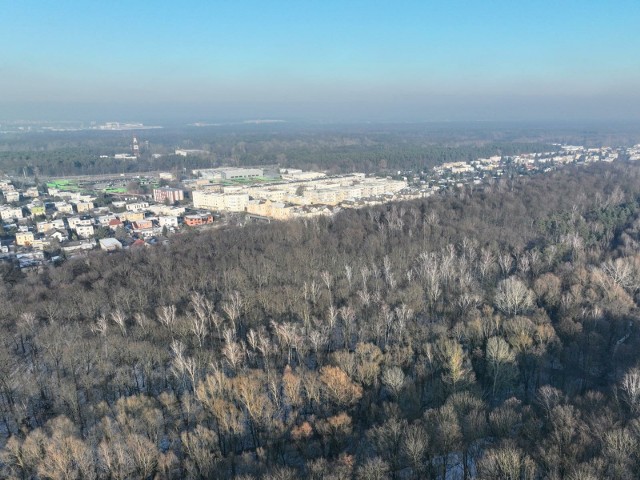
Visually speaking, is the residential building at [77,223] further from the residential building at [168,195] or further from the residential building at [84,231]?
the residential building at [168,195]

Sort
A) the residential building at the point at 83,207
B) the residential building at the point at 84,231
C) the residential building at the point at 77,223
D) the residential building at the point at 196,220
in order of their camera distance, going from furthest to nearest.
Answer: the residential building at the point at 83,207 < the residential building at the point at 196,220 < the residential building at the point at 77,223 < the residential building at the point at 84,231

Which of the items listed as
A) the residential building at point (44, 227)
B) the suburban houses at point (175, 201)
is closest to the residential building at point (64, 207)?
the suburban houses at point (175, 201)

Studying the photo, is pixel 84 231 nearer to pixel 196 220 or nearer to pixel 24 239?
pixel 24 239

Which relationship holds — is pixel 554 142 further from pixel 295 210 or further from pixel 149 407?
pixel 149 407

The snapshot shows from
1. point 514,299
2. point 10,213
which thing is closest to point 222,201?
point 10,213

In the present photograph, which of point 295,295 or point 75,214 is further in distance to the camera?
point 75,214

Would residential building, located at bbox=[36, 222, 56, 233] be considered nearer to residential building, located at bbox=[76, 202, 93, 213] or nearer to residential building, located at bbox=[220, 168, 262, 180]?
residential building, located at bbox=[76, 202, 93, 213]

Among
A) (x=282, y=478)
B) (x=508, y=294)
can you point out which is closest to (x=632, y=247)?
(x=508, y=294)

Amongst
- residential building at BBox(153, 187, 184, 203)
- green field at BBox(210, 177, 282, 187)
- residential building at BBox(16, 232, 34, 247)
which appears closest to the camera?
residential building at BBox(16, 232, 34, 247)

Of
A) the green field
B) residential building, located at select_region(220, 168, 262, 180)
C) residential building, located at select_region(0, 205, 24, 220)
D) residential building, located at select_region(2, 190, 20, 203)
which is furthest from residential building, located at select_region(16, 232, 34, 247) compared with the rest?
residential building, located at select_region(220, 168, 262, 180)
